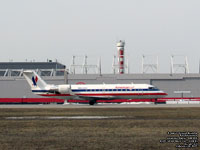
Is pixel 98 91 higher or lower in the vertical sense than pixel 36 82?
lower

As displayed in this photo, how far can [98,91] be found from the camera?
7844 cm

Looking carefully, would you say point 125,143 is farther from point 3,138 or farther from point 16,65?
point 16,65

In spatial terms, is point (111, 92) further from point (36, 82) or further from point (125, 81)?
point (125, 81)

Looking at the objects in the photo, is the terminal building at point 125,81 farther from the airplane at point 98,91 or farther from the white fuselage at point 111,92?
the white fuselage at point 111,92

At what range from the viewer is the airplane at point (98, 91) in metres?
76.6

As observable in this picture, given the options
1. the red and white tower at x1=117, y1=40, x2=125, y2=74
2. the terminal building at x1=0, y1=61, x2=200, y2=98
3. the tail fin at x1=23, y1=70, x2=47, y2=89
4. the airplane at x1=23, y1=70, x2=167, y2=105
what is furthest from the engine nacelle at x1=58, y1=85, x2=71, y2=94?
the red and white tower at x1=117, y1=40, x2=125, y2=74

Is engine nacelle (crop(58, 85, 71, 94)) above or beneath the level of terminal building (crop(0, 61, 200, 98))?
beneath

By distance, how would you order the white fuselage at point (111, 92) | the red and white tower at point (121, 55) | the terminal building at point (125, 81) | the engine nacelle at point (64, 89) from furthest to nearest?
the red and white tower at point (121, 55)
the terminal building at point (125, 81)
the engine nacelle at point (64, 89)
the white fuselage at point (111, 92)

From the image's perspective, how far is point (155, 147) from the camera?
18766mm

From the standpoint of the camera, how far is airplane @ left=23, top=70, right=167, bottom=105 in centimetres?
7656

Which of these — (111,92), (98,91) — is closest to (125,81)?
(98,91)

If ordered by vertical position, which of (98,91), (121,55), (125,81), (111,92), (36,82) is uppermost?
(121,55)

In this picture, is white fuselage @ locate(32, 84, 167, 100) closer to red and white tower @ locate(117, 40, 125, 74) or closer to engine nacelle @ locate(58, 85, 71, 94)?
engine nacelle @ locate(58, 85, 71, 94)

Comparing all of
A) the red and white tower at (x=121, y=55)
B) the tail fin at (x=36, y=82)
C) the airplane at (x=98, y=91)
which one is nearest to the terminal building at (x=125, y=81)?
the red and white tower at (x=121, y=55)
